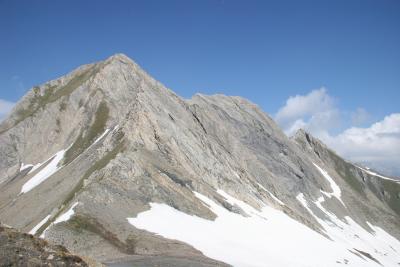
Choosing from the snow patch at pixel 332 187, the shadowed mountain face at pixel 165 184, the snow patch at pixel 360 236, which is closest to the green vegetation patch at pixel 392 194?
the shadowed mountain face at pixel 165 184

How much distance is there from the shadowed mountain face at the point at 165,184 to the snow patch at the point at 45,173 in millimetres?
425

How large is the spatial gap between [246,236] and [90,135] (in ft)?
147

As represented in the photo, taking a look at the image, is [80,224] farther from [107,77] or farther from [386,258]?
[386,258]

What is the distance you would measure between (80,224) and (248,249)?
1830 centimetres

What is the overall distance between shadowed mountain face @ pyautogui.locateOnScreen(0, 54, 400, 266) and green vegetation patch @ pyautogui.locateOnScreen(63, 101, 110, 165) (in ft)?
1.03

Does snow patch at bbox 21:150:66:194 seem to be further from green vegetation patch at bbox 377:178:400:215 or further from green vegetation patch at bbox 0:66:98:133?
green vegetation patch at bbox 377:178:400:215

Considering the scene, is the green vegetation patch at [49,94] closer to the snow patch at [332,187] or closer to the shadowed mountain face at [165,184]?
the shadowed mountain face at [165,184]

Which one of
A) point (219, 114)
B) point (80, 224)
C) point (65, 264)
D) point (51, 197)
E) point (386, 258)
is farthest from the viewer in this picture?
point (219, 114)

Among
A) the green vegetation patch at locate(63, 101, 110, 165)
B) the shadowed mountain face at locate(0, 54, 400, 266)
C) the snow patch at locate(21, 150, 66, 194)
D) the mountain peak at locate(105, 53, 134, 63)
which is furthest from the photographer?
the mountain peak at locate(105, 53, 134, 63)

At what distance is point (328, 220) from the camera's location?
109250 millimetres

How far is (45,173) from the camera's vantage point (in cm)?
8162

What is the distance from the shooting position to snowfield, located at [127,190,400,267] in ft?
143

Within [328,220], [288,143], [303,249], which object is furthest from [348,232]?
[303,249]

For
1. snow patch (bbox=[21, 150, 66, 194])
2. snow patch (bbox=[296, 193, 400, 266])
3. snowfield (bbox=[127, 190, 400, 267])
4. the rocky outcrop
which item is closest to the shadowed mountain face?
snowfield (bbox=[127, 190, 400, 267])
